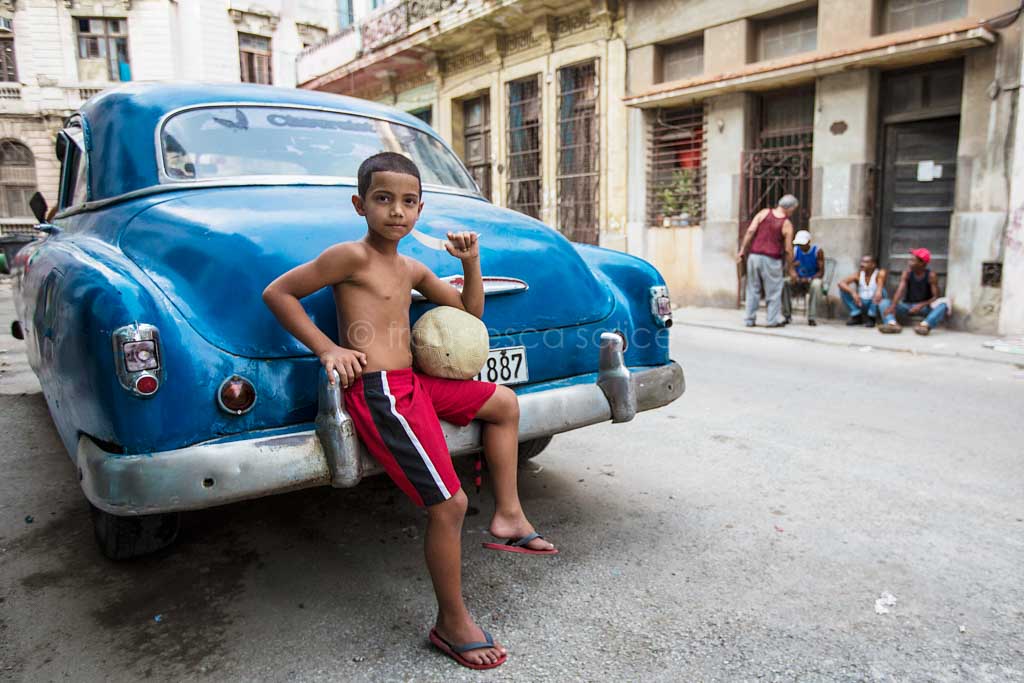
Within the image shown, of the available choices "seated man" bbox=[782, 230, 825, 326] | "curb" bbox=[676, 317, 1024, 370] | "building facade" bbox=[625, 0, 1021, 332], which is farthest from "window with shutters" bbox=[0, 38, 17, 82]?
"seated man" bbox=[782, 230, 825, 326]

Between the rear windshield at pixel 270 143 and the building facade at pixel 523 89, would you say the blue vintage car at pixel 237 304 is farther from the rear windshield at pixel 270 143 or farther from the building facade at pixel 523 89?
the building facade at pixel 523 89

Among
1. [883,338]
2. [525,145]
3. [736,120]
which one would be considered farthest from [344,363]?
[525,145]

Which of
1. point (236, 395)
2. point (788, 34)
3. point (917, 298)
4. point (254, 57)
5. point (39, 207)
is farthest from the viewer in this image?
point (254, 57)

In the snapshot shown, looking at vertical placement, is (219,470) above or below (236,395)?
below

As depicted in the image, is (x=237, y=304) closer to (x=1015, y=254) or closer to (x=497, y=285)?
(x=497, y=285)

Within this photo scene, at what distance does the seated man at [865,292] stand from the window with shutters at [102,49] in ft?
84.2

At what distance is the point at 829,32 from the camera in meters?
10.5

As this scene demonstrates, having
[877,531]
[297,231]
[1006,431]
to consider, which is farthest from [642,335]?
[1006,431]

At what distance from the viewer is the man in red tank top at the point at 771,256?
1018 centimetres

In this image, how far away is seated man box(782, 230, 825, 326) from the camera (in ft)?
34.6

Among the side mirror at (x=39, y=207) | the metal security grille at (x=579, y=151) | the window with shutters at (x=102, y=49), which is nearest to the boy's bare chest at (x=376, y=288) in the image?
the side mirror at (x=39, y=207)

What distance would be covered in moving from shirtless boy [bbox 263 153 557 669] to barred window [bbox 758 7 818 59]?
10755mm

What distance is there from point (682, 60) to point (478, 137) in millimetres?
6159

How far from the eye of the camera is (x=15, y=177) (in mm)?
26500
